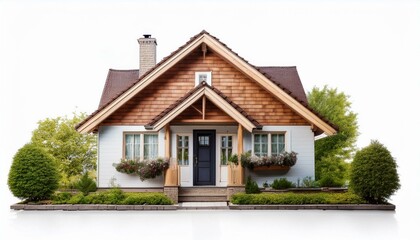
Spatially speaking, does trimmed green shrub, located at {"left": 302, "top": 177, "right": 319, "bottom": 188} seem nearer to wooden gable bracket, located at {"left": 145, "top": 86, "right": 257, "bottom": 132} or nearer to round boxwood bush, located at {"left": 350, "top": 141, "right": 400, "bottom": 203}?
round boxwood bush, located at {"left": 350, "top": 141, "right": 400, "bottom": 203}

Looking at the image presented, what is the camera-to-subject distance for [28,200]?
73.8 feet

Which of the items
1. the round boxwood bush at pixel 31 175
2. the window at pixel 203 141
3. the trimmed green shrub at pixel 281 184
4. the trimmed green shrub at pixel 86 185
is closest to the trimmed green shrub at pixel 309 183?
the trimmed green shrub at pixel 281 184

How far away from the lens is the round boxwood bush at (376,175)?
2122 centimetres

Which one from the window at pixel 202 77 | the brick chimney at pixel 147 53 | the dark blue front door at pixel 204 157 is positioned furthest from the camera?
the brick chimney at pixel 147 53

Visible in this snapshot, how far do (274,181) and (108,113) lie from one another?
24.9ft

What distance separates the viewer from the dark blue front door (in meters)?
25.3


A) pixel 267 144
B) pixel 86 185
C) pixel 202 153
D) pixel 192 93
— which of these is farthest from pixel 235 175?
pixel 86 185

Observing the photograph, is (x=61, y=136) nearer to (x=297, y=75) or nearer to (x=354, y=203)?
(x=297, y=75)

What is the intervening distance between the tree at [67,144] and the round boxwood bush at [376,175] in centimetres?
1687

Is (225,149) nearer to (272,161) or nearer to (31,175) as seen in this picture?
(272,161)

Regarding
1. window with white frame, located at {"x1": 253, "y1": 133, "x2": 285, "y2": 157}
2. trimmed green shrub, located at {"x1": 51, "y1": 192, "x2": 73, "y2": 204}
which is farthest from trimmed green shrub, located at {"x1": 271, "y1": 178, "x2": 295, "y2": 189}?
trimmed green shrub, located at {"x1": 51, "y1": 192, "x2": 73, "y2": 204}

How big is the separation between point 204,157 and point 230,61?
4.38 m

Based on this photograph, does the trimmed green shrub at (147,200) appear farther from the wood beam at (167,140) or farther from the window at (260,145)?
the window at (260,145)

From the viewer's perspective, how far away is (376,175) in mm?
21203
